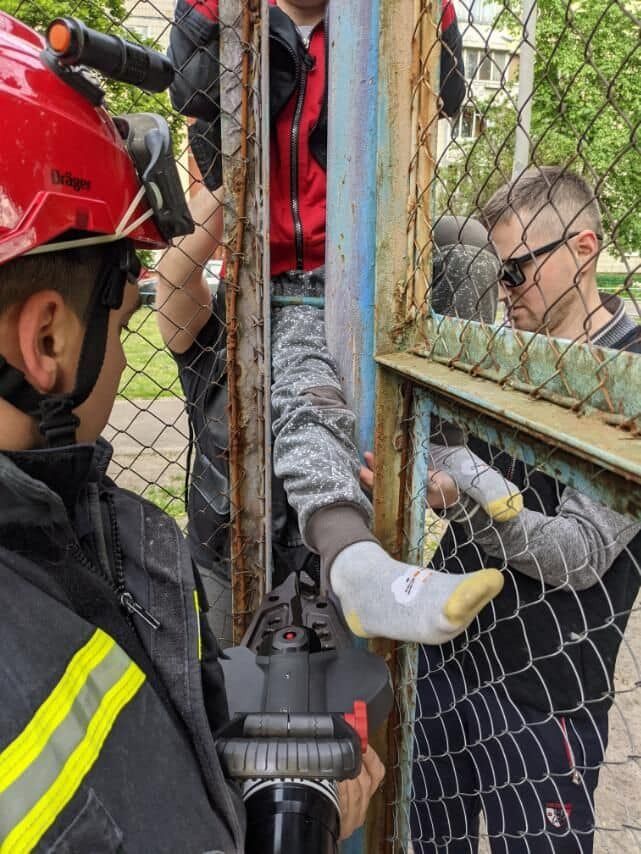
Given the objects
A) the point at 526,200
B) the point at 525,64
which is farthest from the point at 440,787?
the point at 525,64

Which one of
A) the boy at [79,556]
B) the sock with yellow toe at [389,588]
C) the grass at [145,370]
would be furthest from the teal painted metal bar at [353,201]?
the grass at [145,370]

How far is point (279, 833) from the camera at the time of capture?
1104 millimetres

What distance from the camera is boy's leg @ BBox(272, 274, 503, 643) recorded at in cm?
118

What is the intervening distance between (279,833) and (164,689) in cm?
31

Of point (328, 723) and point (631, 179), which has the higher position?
point (631, 179)

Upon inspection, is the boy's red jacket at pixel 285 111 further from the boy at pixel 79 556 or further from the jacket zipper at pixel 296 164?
the boy at pixel 79 556

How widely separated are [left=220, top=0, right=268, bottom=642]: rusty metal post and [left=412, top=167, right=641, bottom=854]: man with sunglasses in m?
0.57

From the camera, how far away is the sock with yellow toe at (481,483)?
1.27 m

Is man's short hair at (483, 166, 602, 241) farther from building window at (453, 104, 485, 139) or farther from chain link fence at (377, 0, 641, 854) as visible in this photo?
building window at (453, 104, 485, 139)

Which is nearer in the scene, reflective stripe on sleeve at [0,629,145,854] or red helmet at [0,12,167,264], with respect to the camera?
reflective stripe on sleeve at [0,629,145,854]

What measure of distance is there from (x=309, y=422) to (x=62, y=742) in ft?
3.11

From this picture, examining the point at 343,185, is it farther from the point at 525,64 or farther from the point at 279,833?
the point at 279,833

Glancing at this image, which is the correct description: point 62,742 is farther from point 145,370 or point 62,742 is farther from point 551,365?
point 145,370

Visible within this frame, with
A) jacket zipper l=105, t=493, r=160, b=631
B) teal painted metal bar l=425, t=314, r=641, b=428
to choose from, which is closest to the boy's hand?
teal painted metal bar l=425, t=314, r=641, b=428
